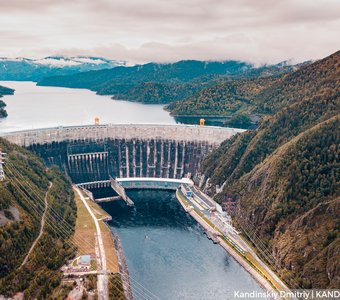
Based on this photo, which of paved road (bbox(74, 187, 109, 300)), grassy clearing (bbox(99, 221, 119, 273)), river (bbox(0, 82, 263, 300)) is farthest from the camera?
grassy clearing (bbox(99, 221, 119, 273))

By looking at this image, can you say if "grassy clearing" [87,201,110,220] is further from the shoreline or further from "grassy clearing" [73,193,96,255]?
the shoreline

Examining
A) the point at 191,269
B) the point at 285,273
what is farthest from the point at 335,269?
the point at 191,269

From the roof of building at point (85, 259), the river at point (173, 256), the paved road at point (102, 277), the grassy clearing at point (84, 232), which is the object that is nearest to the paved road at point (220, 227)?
the river at point (173, 256)

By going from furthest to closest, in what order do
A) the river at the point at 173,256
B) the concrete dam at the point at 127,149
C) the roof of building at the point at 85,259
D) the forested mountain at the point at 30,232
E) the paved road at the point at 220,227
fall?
the concrete dam at the point at 127,149 < the paved road at the point at 220,227 < the river at the point at 173,256 < the roof of building at the point at 85,259 < the forested mountain at the point at 30,232

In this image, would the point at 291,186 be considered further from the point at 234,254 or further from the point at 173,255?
the point at 173,255

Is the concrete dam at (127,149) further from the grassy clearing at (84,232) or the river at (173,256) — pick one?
the grassy clearing at (84,232)

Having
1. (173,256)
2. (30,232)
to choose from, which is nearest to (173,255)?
(173,256)

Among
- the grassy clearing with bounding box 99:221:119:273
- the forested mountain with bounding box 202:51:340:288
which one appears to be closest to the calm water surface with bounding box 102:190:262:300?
the grassy clearing with bounding box 99:221:119:273
